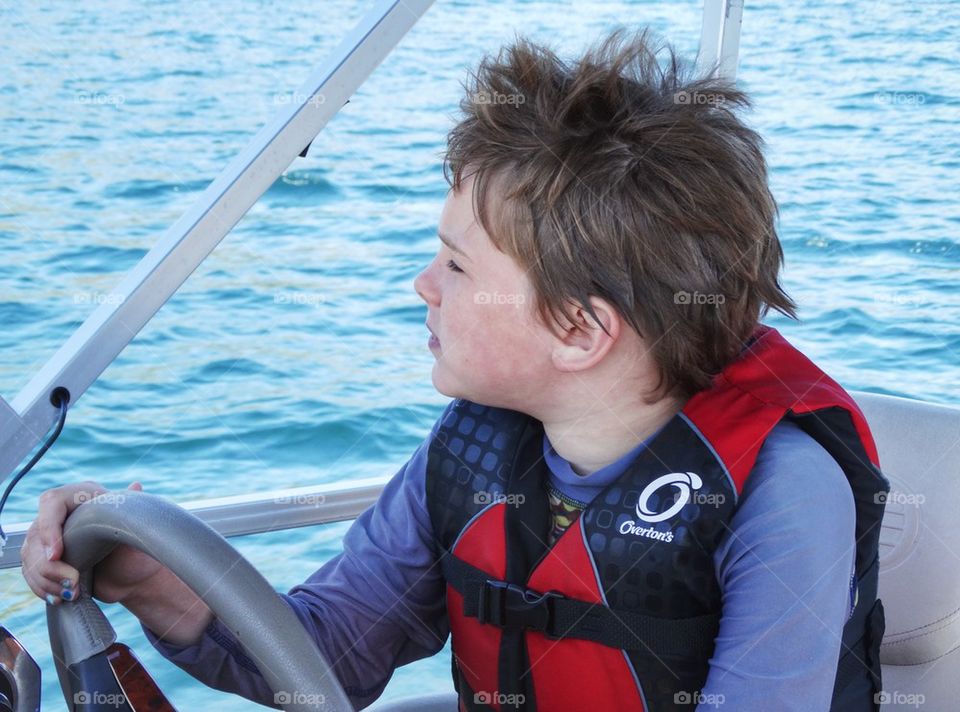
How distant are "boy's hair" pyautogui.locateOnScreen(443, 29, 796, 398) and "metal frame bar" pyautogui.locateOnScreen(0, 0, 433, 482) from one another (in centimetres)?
34

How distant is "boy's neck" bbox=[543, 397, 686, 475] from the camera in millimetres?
1281

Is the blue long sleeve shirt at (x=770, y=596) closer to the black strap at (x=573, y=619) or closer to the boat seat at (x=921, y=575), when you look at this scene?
the black strap at (x=573, y=619)

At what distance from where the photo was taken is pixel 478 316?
1.23 m

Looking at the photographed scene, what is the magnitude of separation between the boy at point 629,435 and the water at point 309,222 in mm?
182

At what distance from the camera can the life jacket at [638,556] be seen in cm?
119

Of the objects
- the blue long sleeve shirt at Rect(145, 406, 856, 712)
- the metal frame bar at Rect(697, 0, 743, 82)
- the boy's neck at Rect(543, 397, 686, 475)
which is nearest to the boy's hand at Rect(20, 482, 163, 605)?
the blue long sleeve shirt at Rect(145, 406, 856, 712)

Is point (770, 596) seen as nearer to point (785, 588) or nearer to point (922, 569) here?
point (785, 588)

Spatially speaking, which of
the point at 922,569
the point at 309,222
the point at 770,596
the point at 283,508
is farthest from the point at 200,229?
the point at 309,222

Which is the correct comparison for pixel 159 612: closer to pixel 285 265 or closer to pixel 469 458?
pixel 469 458

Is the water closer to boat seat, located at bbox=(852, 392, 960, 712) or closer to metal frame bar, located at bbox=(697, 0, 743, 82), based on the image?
metal frame bar, located at bbox=(697, 0, 743, 82)

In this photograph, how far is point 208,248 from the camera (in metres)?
1.53

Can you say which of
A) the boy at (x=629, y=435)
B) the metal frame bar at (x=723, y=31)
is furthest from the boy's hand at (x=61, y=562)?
the metal frame bar at (x=723, y=31)

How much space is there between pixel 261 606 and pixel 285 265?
647 centimetres

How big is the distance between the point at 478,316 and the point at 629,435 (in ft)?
0.67
